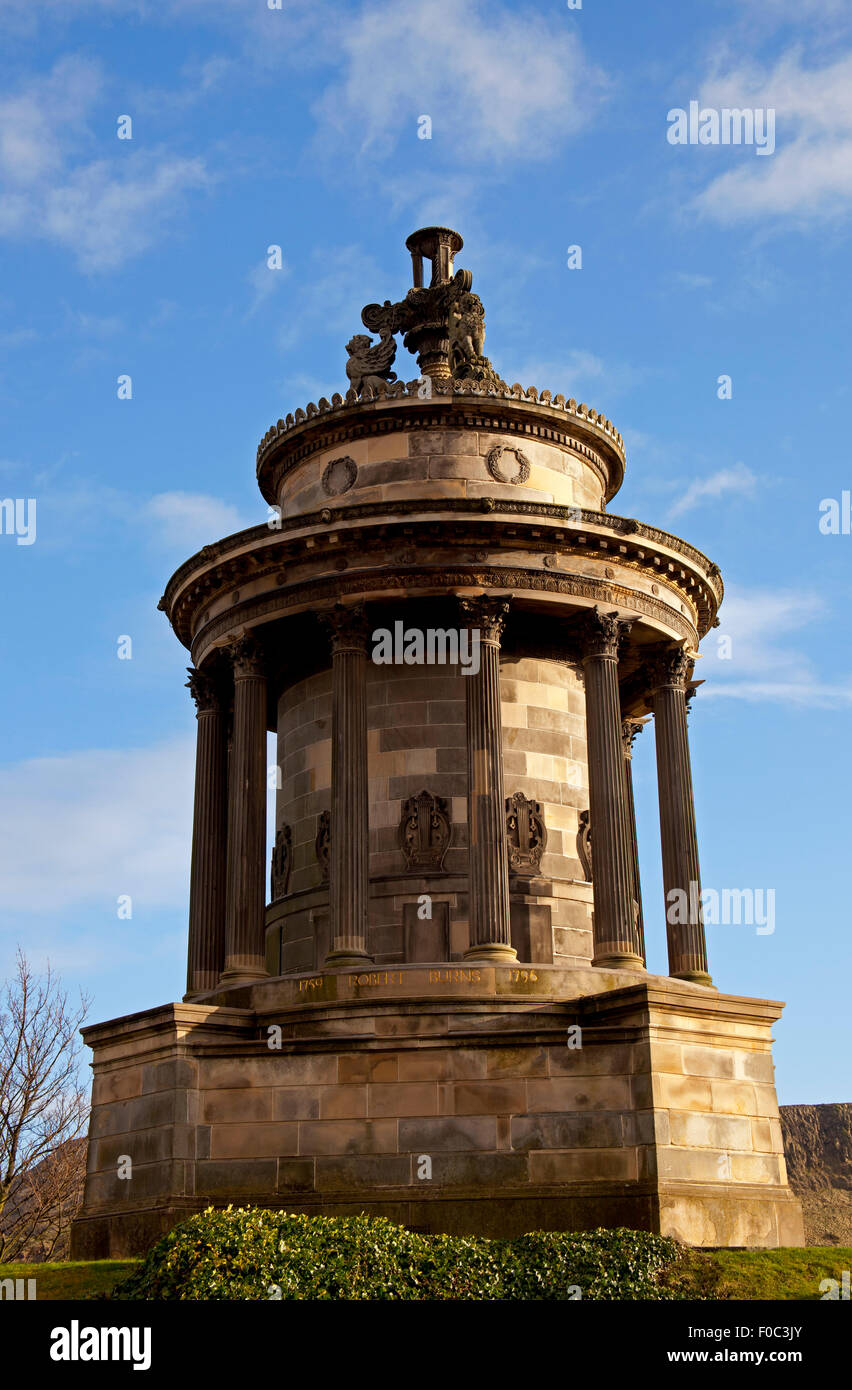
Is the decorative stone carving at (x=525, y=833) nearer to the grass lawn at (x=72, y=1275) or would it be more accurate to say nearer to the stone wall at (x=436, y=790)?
the stone wall at (x=436, y=790)

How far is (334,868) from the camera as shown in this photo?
33.3m

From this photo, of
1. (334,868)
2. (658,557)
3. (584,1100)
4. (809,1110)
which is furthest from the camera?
(809,1110)

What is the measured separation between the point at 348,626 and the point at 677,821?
8923 mm

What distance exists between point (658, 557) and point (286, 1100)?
48.7 feet

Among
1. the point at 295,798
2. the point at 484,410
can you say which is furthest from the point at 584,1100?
the point at 484,410

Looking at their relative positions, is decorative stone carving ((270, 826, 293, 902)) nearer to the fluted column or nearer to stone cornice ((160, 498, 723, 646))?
the fluted column

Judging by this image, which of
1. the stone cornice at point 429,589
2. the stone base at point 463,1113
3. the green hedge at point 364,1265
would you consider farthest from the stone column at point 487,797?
the green hedge at point 364,1265

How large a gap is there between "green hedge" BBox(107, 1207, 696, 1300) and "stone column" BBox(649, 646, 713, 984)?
13717 millimetres

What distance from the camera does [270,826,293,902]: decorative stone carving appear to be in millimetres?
37594

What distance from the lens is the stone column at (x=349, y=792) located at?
32.8 m

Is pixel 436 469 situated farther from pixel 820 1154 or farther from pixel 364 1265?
pixel 820 1154

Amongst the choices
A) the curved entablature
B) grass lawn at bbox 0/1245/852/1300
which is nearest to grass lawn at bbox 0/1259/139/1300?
grass lawn at bbox 0/1245/852/1300

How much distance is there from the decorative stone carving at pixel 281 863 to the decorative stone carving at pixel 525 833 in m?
5.49
